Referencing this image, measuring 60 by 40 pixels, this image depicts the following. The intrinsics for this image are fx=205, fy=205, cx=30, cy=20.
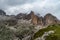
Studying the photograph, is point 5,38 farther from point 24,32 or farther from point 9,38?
point 24,32

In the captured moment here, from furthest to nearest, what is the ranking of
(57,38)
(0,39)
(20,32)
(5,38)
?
1. (20,32)
2. (5,38)
3. (0,39)
4. (57,38)

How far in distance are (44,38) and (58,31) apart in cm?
333

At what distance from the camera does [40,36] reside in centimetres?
3934

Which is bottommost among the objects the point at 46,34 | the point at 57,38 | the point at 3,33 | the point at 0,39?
the point at 57,38

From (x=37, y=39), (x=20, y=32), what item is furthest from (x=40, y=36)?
(x=20, y=32)

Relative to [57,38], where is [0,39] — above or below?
above

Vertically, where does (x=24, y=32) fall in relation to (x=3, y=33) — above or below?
above

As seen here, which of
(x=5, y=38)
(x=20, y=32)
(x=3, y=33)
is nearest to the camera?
(x=5, y=38)

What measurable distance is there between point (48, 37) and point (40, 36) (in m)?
2.67

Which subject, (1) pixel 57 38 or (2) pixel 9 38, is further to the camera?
(2) pixel 9 38

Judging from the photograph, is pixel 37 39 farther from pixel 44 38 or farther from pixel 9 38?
pixel 9 38

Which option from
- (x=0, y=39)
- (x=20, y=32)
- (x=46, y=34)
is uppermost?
(x=20, y=32)

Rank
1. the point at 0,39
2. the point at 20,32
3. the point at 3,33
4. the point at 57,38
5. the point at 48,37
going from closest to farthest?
the point at 57,38, the point at 48,37, the point at 0,39, the point at 3,33, the point at 20,32

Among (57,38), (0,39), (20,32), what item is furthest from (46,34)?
(20,32)
